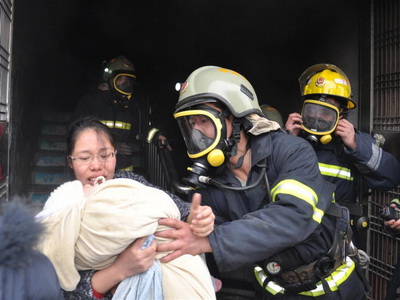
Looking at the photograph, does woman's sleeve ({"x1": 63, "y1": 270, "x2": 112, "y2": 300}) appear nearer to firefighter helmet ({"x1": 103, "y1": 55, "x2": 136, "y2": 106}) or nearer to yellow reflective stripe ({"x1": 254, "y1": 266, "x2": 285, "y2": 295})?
yellow reflective stripe ({"x1": 254, "y1": 266, "x2": 285, "y2": 295})

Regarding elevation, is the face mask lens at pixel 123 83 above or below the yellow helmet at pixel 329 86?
above

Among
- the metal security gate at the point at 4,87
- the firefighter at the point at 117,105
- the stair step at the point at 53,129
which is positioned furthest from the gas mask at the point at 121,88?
the stair step at the point at 53,129

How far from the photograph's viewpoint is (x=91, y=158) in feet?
7.13

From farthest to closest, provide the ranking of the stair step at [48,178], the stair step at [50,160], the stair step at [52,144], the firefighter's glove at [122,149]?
the stair step at [52,144]
the stair step at [50,160]
the stair step at [48,178]
the firefighter's glove at [122,149]

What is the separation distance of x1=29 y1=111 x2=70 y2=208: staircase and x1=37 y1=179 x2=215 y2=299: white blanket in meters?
4.48

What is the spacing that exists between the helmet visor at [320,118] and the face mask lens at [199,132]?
1172 mm

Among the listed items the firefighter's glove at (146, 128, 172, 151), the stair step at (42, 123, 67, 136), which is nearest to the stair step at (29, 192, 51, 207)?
the stair step at (42, 123, 67, 136)

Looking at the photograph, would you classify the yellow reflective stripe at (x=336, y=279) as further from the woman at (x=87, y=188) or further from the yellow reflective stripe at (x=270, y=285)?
the woman at (x=87, y=188)

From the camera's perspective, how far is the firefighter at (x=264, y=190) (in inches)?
76.4

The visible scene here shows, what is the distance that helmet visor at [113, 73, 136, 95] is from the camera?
207 inches

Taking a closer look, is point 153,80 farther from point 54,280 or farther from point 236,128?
point 54,280

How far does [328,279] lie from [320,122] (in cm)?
119

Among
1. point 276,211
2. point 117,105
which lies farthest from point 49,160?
point 276,211

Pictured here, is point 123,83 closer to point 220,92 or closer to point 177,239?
point 220,92
